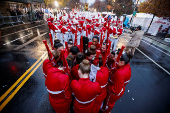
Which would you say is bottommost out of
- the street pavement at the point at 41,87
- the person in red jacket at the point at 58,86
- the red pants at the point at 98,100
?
the street pavement at the point at 41,87

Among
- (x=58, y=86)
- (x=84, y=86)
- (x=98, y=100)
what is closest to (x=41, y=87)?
(x=58, y=86)

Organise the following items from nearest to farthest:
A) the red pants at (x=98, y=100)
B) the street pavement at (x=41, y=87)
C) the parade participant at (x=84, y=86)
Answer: the parade participant at (x=84, y=86) < the red pants at (x=98, y=100) < the street pavement at (x=41, y=87)

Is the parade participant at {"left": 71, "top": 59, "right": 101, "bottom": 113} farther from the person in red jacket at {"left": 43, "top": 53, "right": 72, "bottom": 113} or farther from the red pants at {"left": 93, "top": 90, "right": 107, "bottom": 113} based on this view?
the red pants at {"left": 93, "top": 90, "right": 107, "bottom": 113}

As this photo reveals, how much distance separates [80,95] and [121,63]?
1.16m

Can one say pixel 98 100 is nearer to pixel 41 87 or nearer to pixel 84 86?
pixel 84 86

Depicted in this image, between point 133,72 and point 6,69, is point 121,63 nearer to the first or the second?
A: point 133,72

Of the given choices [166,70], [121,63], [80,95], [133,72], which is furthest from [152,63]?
[80,95]

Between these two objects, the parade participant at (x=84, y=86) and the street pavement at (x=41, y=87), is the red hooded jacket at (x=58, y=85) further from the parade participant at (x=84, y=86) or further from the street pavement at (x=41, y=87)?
the street pavement at (x=41, y=87)

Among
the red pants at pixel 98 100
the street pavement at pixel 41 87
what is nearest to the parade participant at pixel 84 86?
the red pants at pixel 98 100

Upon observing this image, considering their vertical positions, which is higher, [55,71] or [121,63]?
[121,63]

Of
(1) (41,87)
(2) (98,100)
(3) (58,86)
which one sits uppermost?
(3) (58,86)

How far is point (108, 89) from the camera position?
2188mm

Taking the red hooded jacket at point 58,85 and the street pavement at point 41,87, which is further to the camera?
the street pavement at point 41,87

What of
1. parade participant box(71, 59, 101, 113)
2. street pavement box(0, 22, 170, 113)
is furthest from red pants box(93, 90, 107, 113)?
street pavement box(0, 22, 170, 113)
